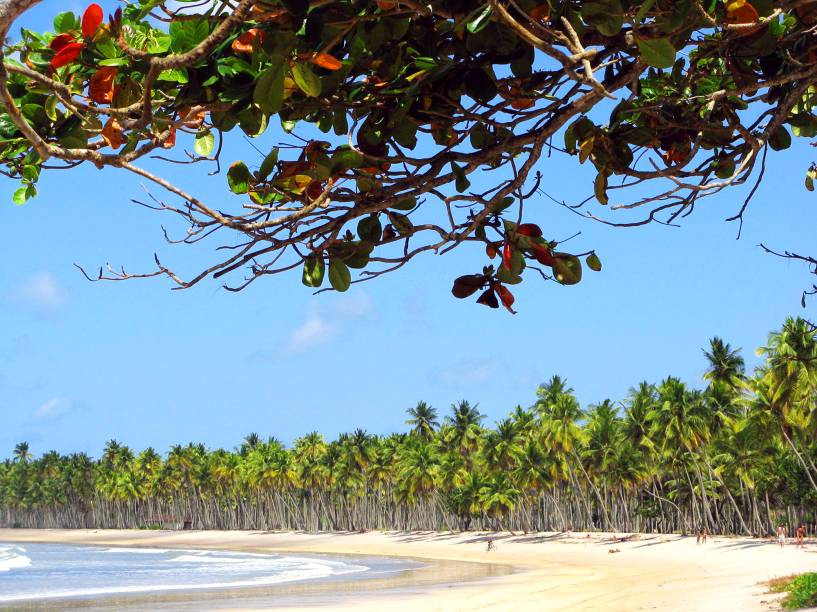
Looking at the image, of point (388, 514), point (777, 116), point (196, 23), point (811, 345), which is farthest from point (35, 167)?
point (388, 514)

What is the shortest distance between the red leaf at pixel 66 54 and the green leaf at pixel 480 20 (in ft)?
3.42

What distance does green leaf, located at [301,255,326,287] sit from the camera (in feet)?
11.4

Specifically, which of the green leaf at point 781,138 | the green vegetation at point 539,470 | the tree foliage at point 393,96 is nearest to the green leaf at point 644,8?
the tree foliage at point 393,96

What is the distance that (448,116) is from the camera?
3225mm

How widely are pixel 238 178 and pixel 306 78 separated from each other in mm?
767

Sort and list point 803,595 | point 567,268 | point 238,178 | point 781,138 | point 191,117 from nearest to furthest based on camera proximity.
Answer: point 191,117
point 238,178
point 567,268
point 781,138
point 803,595

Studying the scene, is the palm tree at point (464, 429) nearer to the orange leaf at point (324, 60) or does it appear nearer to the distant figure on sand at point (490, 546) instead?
the distant figure on sand at point (490, 546)

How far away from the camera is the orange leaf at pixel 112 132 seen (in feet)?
9.27

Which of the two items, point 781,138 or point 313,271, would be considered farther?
point 781,138

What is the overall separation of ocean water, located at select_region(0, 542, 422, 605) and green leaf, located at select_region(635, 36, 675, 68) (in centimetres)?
3678

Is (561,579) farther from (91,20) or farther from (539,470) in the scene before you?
(91,20)

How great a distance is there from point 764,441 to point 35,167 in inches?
1926

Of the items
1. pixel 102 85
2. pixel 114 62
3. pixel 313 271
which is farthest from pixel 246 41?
pixel 313 271

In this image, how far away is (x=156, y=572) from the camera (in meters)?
49.7
